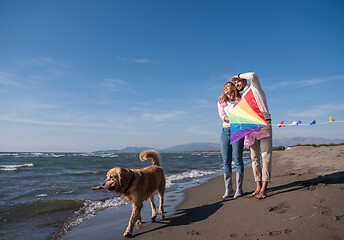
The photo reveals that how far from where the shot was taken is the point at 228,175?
4.67 metres

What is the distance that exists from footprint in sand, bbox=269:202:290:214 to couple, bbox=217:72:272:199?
495mm

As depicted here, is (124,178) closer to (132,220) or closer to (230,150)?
(132,220)

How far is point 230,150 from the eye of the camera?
14.8 feet

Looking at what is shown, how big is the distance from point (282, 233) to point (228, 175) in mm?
2208

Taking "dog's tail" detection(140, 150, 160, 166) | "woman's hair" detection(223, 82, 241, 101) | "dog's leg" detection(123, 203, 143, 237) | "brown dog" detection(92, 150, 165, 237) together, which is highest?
"woman's hair" detection(223, 82, 241, 101)

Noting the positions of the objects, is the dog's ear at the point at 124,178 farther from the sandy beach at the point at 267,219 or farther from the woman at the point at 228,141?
the woman at the point at 228,141

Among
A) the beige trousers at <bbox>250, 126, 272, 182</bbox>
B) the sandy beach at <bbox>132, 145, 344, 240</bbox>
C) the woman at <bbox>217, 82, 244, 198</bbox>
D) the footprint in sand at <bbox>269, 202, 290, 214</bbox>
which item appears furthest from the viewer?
the woman at <bbox>217, 82, 244, 198</bbox>

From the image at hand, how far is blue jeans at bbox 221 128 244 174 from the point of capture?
4359mm

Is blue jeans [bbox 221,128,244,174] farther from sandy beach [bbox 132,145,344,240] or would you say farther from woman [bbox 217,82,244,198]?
sandy beach [bbox 132,145,344,240]

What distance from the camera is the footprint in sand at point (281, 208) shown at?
3.14 meters

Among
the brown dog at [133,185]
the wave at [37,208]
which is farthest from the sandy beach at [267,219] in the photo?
the wave at [37,208]

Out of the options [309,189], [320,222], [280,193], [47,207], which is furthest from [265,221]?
[47,207]

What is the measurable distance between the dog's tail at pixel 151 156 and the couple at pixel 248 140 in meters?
1.50

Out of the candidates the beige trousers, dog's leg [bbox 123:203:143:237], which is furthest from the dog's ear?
the beige trousers
